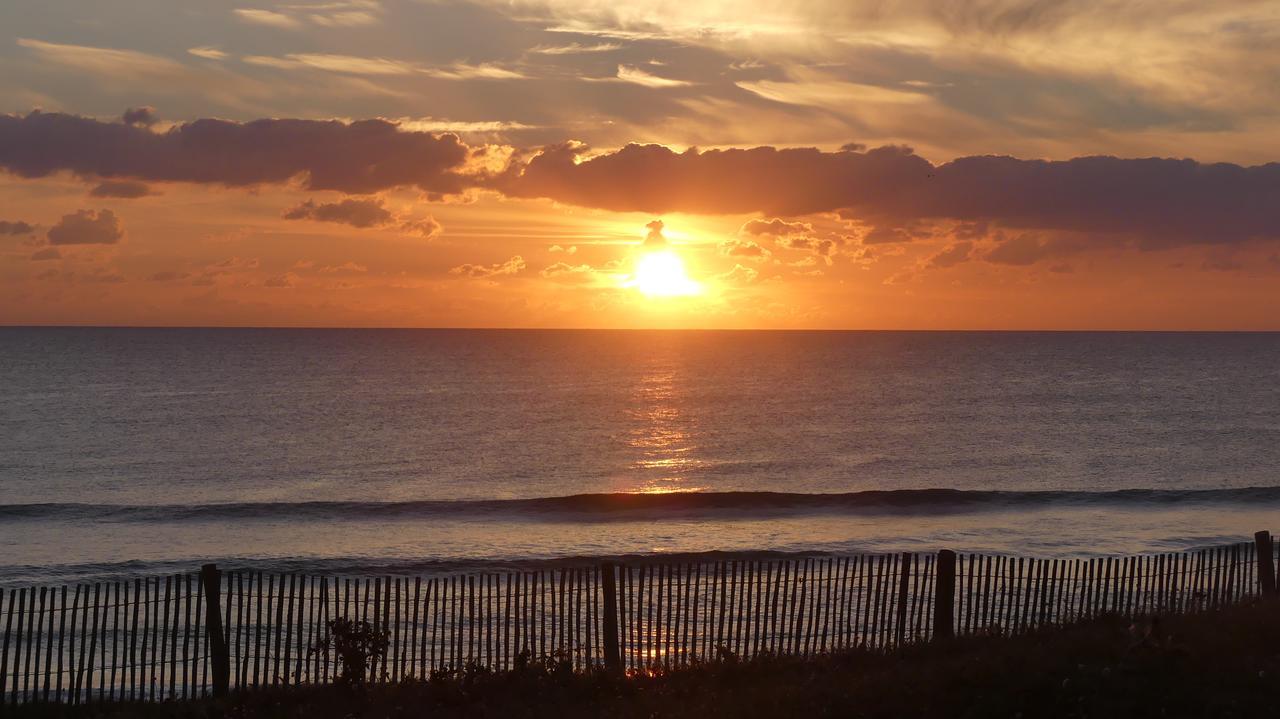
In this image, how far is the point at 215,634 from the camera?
16281 millimetres

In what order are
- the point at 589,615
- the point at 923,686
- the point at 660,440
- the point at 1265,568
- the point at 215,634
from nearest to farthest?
the point at 923,686
the point at 215,634
the point at 589,615
the point at 1265,568
the point at 660,440

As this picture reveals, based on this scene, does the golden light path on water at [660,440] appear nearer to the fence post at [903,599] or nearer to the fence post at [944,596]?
the fence post at [903,599]

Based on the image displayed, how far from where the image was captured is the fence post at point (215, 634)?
16.2 m

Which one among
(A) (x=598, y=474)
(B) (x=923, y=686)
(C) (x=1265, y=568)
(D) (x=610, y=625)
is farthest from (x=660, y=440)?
(B) (x=923, y=686)

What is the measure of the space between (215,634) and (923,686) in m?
10.5

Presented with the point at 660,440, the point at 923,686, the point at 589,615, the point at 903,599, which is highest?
the point at 923,686

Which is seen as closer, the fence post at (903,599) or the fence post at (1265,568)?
the fence post at (903,599)

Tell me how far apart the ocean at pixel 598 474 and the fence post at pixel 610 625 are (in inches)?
766

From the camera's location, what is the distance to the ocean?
132ft

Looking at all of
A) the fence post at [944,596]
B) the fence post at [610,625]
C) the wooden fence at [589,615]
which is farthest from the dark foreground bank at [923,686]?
the fence post at [610,625]

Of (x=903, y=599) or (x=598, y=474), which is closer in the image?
(x=903, y=599)

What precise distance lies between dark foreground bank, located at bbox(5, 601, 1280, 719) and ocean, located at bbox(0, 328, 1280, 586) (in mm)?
20642

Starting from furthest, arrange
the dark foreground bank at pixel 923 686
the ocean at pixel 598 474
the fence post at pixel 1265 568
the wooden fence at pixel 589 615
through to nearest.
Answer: the ocean at pixel 598 474, the fence post at pixel 1265 568, the wooden fence at pixel 589 615, the dark foreground bank at pixel 923 686

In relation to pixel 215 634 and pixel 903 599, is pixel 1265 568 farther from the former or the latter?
pixel 215 634
